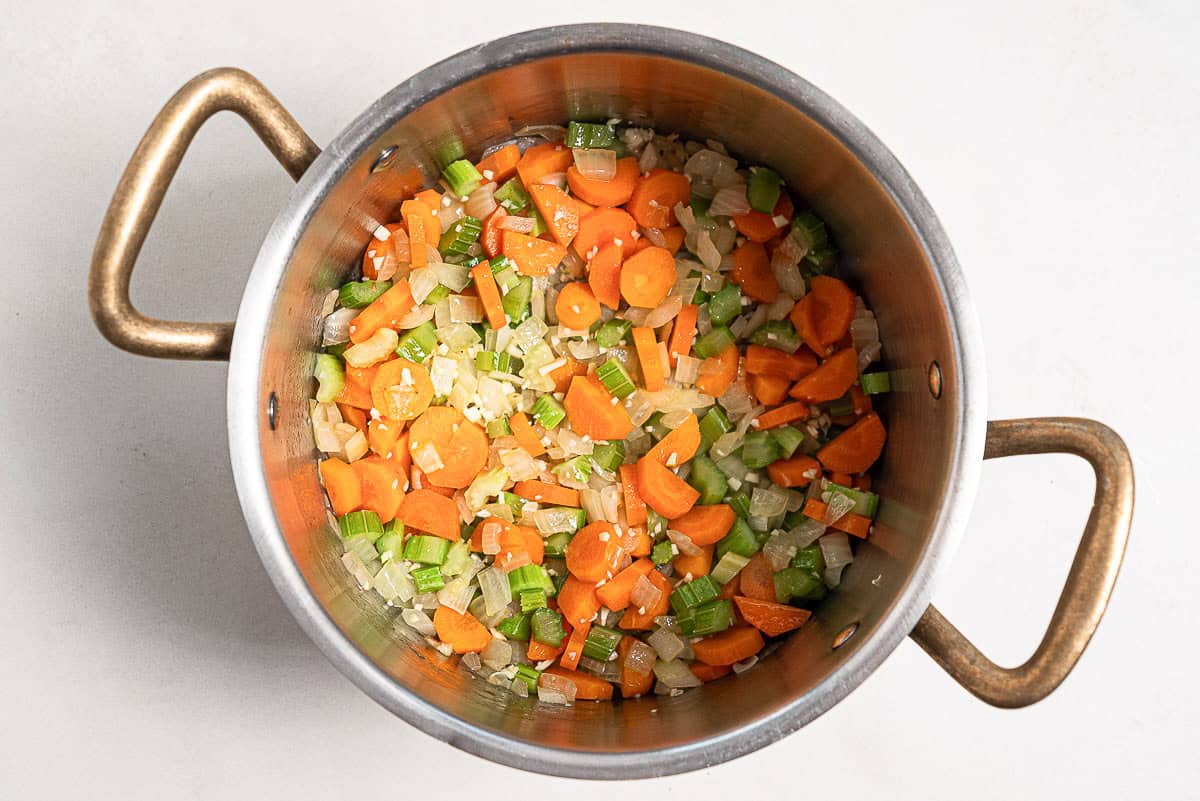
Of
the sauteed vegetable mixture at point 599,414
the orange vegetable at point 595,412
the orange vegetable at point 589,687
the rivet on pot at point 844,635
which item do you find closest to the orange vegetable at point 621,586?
the sauteed vegetable mixture at point 599,414

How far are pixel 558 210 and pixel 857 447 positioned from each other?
0.65 meters

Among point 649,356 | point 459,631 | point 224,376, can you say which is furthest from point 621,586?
point 224,376

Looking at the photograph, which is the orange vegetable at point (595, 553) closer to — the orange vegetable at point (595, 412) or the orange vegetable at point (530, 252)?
the orange vegetable at point (595, 412)

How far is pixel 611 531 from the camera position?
5.22 feet

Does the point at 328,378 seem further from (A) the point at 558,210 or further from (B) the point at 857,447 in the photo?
(B) the point at 857,447

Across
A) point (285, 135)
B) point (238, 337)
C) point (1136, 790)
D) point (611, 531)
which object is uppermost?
point (285, 135)

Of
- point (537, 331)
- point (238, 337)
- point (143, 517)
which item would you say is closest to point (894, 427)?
point (537, 331)

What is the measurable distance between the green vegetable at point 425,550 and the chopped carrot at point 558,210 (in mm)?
553

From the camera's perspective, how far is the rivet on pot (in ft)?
4.55

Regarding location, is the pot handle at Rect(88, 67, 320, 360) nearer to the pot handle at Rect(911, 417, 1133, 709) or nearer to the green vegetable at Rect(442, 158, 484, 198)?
the green vegetable at Rect(442, 158, 484, 198)

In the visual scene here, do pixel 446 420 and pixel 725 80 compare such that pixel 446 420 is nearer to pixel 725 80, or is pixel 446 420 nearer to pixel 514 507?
pixel 514 507

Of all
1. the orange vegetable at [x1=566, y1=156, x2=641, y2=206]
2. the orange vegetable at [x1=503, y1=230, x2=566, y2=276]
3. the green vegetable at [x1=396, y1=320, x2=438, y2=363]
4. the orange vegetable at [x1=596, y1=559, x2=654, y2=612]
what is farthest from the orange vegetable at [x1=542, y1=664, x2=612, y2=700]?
the orange vegetable at [x1=566, y1=156, x2=641, y2=206]

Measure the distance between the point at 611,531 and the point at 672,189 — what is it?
0.60 m

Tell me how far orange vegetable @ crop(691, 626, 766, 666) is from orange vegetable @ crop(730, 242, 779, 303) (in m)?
0.58
